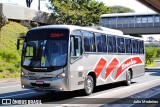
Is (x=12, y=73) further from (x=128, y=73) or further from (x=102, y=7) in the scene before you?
(x=102, y=7)

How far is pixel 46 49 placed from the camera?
43.4 ft

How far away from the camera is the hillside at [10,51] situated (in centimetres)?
2897

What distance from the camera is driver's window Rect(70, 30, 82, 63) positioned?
13383 millimetres

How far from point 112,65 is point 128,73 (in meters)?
2.88

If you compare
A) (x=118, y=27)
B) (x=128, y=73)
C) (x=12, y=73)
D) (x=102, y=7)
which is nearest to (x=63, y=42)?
(x=128, y=73)

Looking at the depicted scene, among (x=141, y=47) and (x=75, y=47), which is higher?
(x=75, y=47)

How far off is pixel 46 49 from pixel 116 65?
5.97m

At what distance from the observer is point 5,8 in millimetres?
42406

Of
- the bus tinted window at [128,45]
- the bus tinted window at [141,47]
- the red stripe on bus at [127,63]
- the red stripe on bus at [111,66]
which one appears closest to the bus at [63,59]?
the red stripe on bus at [111,66]

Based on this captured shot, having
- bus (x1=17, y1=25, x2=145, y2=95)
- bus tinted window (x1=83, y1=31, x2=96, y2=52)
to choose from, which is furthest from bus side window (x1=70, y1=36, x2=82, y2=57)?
bus tinted window (x1=83, y1=31, x2=96, y2=52)

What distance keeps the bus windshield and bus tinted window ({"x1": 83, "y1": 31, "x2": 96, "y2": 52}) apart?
1.47 meters

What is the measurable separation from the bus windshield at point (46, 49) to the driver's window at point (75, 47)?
0.31 m

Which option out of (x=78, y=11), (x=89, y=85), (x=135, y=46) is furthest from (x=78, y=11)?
(x=89, y=85)

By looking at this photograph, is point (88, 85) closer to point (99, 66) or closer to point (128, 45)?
point (99, 66)
